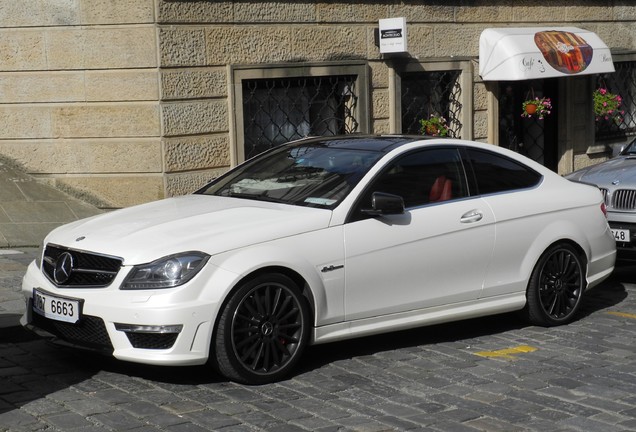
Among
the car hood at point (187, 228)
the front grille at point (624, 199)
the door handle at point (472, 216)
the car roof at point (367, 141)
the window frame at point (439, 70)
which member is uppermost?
the window frame at point (439, 70)

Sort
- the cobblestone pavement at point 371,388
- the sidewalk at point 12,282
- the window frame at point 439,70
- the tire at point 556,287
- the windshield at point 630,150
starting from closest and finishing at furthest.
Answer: the cobblestone pavement at point 371,388 → the sidewalk at point 12,282 → the tire at point 556,287 → the windshield at point 630,150 → the window frame at point 439,70

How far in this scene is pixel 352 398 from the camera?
648 centimetres

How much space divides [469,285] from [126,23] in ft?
21.0

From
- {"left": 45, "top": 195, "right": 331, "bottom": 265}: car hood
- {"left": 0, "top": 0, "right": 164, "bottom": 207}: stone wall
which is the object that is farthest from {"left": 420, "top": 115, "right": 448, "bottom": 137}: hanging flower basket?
{"left": 45, "top": 195, "right": 331, "bottom": 265}: car hood

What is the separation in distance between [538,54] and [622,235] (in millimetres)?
6363

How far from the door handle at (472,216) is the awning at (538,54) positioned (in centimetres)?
805

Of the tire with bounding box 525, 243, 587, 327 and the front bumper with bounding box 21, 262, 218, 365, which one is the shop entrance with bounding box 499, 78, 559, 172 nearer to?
the tire with bounding box 525, 243, 587, 327

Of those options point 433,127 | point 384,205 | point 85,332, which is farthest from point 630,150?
point 85,332

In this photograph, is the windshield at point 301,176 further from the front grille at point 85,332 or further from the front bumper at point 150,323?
the front grille at point 85,332

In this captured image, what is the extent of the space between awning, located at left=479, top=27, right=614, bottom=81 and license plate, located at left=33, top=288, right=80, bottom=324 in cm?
997

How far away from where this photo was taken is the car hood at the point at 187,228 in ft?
21.7

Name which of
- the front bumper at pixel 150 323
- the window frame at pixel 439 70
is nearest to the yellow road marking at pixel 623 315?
the front bumper at pixel 150 323

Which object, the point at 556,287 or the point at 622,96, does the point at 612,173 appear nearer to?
the point at 556,287

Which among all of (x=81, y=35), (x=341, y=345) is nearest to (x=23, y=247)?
(x=81, y=35)
